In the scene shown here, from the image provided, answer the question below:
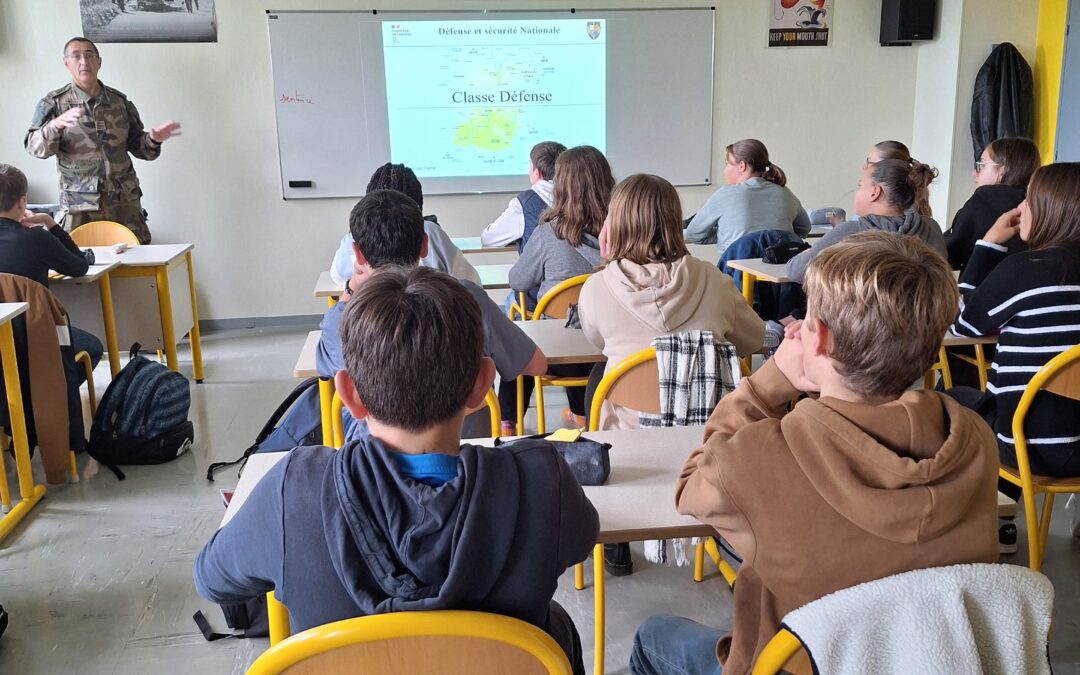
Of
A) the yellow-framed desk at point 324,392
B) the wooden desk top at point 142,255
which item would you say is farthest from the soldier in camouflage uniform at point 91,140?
the yellow-framed desk at point 324,392

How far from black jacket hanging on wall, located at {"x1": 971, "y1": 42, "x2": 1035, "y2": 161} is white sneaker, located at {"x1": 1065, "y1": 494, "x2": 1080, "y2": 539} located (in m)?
3.38

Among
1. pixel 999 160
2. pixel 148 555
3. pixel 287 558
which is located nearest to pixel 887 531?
pixel 287 558

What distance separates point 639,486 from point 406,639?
2.36 feet

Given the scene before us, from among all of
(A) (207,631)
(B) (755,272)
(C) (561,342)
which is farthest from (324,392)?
(B) (755,272)

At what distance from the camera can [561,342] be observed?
2801mm

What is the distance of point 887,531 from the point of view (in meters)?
1.11

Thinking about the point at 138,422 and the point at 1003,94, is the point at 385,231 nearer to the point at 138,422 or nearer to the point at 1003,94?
the point at 138,422

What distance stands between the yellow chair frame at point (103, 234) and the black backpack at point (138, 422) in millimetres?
1212

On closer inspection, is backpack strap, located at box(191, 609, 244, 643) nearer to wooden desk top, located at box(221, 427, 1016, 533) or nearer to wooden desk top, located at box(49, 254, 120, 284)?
wooden desk top, located at box(221, 427, 1016, 533)

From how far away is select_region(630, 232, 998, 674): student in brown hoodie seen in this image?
111 centimetres

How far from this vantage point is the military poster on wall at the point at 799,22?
5.88 meters

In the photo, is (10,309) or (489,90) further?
(489,90)

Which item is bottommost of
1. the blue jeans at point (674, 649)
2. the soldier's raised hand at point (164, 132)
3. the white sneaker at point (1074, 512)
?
the white sneaker at point (1074, 512)

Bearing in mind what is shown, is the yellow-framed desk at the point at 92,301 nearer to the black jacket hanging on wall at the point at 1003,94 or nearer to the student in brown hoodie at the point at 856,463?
the student in brown hoodie at the point at 856,463
